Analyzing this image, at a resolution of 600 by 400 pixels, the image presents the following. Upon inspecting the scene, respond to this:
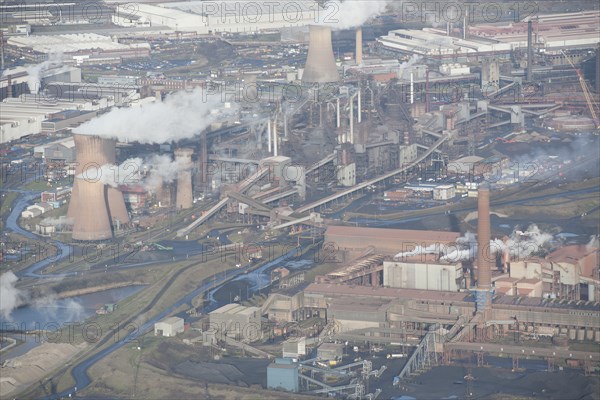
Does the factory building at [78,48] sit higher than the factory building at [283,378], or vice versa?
the factory building at [78,48]

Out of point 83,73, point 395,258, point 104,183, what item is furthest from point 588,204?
point 83,73

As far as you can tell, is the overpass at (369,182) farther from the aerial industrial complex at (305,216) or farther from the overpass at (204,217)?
the overpass at (204,217)

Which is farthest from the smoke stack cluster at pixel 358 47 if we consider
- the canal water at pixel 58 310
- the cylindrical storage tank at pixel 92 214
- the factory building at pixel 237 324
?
the factory building at pixel 237 324

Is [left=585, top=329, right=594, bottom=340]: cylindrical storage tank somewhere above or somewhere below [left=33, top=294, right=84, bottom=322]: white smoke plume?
below

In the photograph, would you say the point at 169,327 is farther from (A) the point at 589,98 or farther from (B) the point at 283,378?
(A) the point at 589,98

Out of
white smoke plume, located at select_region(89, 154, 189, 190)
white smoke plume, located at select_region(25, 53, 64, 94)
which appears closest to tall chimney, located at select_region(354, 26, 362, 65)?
white smoke plume, located at select_region(25, 53, 64, 94)

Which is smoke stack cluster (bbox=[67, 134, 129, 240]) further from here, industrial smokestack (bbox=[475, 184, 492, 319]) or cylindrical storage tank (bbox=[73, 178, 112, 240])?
industrial smokestack (bbox=[475, 184, 492, 319])

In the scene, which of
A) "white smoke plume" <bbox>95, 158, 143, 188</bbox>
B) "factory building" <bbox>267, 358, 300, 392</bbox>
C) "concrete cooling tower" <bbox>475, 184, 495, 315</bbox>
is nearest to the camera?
"factory building" <bbox>267, 358, 300, 392</bbox>

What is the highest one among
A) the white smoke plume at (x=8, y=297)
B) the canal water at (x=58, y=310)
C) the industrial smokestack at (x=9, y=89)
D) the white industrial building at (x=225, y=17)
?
the white industrial building at (x=225, y=17)
